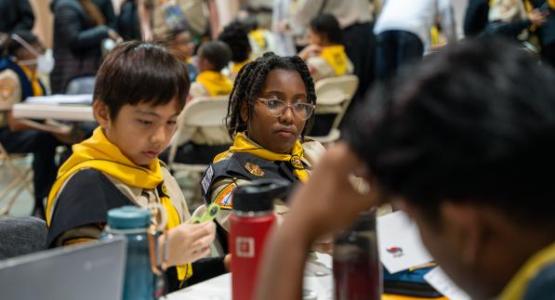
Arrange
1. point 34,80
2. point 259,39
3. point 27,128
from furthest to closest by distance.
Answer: point 259,39, point 34,80, point 27,128

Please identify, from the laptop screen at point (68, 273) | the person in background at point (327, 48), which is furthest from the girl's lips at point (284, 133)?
the person in background at point (327, 48)

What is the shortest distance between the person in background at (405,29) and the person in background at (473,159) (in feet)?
15.1

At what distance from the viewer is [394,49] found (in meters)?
5.46

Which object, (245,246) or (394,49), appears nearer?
(245,246)

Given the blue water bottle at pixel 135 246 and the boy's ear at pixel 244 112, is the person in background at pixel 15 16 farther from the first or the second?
the blue water bottle at pixel 135 246

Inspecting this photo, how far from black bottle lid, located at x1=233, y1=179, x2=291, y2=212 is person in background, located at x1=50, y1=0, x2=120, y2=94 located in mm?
4406

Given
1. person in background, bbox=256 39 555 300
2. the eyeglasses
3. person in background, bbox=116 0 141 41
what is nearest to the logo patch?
the eyeglasses

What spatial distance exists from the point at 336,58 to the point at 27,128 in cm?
215

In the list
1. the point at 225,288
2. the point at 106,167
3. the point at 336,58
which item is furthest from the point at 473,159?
the point at 336,58

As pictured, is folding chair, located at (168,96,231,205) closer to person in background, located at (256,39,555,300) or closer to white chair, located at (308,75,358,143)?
white chair, located at (308,75,358,143)

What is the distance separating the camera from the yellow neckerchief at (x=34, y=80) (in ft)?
15.4

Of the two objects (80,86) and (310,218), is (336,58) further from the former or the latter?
(310,218)

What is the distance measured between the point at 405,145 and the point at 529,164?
0.11 metres

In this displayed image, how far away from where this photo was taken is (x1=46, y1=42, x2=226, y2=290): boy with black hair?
1.63 metres
